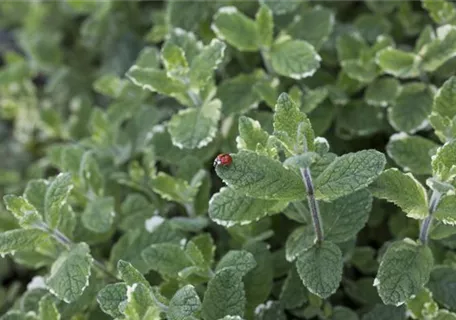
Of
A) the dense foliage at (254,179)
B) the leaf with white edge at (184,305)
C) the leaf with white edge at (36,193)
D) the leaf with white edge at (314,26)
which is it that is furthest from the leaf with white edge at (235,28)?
the leaf with white edge at (184,305)

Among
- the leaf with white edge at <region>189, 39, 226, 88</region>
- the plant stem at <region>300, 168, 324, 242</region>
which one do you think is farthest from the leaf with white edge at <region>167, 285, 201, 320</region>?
the leaf with white edge at <region>189, 39, 226, 88</region>

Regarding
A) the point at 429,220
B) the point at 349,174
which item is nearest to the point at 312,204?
the point at 349,174

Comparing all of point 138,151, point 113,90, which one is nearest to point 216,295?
point 138,151

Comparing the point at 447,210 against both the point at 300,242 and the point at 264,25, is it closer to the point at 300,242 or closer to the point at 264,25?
the point at 300,242

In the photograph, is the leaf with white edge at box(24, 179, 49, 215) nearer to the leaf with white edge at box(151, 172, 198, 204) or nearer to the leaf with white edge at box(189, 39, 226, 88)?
the leaf with white edge at box(151, 172, 198, 204)

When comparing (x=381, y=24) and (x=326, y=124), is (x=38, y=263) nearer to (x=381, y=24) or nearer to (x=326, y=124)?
(x=326, y=124)
